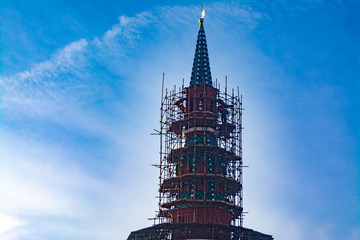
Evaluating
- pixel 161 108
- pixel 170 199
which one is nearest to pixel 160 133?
pixel 161 108

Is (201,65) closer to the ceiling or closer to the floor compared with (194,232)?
closer to the ceiling

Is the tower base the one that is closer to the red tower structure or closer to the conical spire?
the red tower structure

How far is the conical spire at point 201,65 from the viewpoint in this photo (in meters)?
79.8

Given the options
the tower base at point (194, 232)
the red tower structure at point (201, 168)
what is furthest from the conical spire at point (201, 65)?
the tower base at point (194, 232)

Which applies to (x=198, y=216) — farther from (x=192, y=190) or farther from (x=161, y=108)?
(x=161, y=108)

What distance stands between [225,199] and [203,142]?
8.30 m

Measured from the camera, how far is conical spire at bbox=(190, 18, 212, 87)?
79.8 m

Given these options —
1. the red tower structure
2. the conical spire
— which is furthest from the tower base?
the conical spire

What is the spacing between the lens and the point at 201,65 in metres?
81.6

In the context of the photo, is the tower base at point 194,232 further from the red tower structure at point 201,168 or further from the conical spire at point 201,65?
the conical spire at point 201,65

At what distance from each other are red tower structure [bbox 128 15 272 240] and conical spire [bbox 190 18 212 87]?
0.15 metres

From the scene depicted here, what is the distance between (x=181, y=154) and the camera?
73500 mm

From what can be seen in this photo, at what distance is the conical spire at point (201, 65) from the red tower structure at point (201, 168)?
0.48ft

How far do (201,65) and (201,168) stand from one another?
17418 millimetres
